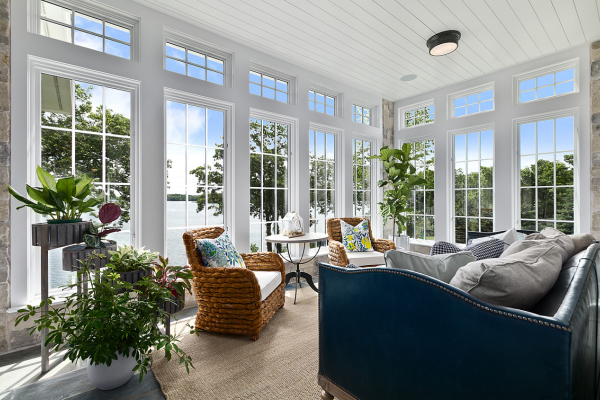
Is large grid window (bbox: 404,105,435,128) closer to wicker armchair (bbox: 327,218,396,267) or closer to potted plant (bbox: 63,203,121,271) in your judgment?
wicker armchair (bbox: 327,218,396,267)

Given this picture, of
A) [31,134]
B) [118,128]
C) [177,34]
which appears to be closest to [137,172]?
[118,128]

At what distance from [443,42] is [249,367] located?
354 centimetres

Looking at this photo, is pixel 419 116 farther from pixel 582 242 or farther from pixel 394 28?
pixel 582 242

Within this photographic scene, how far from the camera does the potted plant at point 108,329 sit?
1502 mm

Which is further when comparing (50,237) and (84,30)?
(84,30)

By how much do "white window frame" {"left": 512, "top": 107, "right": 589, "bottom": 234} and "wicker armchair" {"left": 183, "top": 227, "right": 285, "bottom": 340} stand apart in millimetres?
3639

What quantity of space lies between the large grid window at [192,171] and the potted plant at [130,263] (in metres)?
1.03

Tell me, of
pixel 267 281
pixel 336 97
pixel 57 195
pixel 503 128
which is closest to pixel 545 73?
pixel 503 128

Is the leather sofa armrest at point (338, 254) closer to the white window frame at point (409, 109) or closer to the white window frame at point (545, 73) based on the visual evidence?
the white window frame at point (409, 109)

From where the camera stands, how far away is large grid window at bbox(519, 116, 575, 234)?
144 inches

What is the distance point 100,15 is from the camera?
2.64m

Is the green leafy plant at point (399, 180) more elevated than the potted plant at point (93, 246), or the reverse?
the green leafy plant at point (399, 180)

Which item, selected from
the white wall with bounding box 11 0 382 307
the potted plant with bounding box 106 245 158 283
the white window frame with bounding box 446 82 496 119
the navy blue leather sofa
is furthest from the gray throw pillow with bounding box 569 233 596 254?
the white window frame with bounding box 446 82 496 119

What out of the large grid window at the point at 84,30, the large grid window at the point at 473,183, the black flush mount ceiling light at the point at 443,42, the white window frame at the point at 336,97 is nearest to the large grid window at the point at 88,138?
the large grid window at the point at 84,30
